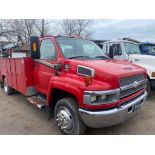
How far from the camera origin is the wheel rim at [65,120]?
10.8ft

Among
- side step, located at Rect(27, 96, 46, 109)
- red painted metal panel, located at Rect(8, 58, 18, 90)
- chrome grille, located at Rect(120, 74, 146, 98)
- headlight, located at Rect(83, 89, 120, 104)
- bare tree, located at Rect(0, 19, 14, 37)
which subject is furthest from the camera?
bare tree, located at Rect(0, 19, 14, 37)

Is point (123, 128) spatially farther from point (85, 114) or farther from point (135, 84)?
point (85, 114)

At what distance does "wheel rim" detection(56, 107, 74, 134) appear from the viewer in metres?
3.29

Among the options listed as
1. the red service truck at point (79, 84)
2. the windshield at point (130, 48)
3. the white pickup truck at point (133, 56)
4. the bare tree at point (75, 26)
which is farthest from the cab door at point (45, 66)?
the bare tree at point (75, 26)

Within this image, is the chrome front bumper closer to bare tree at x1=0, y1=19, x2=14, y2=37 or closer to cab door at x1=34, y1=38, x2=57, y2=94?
cab door at x1=34, y1=38, x2=57, y2=94

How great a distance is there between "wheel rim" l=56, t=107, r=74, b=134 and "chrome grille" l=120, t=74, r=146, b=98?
1.13m

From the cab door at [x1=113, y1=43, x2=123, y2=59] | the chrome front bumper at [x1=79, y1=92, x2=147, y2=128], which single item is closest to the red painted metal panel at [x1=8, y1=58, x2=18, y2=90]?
the chrome front bumper at [x1=79, y1=92, x2=147, y2=128]

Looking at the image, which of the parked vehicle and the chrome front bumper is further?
the parked vehicle

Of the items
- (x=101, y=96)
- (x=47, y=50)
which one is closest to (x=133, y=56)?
(x=47, y=50)

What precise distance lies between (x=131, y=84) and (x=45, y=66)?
2085 millimetres

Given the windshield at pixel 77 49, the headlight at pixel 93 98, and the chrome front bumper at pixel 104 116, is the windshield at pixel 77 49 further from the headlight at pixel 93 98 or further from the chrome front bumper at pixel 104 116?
the chrome front bumper at pixel 104 116

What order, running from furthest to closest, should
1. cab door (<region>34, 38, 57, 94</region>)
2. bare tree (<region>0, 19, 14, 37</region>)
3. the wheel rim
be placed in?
1. bare tree (<region>0, 19, 14, 37</region>)
2. cab door (<region>34, 38, 57, 94</region>)
3. the wheel rim

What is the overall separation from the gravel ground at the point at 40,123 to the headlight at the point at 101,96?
44.7 inches

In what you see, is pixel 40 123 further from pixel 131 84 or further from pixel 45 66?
pixel 131 84
